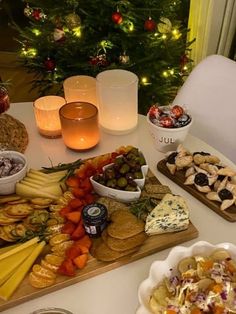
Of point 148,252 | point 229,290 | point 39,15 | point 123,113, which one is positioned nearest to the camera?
point 229,290

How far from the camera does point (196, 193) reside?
1020mm

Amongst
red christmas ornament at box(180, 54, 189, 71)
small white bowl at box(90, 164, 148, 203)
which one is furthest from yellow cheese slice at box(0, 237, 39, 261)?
red christmas ornament at box(180, 54, 189, 71)

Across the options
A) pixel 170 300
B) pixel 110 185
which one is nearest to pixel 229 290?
pixel 170 300

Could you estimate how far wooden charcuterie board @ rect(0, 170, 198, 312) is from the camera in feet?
2.61

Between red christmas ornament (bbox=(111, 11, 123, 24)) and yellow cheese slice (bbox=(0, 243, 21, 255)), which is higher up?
red christmas ornament (bbox=(111, 11, 123, 24))

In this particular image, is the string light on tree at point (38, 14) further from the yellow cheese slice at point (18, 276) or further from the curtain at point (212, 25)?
the yellow cheese slice at point (18, 276)

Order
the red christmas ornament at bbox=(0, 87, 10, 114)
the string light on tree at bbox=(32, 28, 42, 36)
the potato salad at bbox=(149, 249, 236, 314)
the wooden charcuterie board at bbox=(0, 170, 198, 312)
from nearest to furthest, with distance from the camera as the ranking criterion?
the potato salad at bbox=(149, 249, 236, 314) < the wooden charcuterie board at bbox=(0, 170, 198, 312) < the red christmas ornament at bbox=(0, 87, 10, 114) < the string light on tree at bbox=(32, 28, 42, 36)

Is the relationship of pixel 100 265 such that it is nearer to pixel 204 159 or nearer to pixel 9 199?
pixel 9 199

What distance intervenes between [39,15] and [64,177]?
1.16 m

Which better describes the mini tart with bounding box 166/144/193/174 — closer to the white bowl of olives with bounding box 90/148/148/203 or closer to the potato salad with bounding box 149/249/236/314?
the white bowl of olives with bounding box 90/148/148/203

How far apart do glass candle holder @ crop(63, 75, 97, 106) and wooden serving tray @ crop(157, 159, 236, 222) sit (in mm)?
359

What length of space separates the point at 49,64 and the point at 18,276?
1.38 metres

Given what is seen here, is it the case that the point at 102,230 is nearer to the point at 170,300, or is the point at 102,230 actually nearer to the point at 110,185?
the point at 110,185

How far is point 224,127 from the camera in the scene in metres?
1.32
